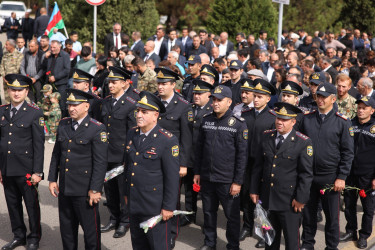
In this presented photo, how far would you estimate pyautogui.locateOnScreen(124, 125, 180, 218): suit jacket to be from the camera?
5.17 m

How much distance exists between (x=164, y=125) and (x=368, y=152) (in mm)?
2694

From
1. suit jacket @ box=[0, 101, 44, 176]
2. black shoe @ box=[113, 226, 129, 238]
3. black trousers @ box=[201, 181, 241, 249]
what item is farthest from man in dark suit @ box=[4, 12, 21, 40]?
black trousers @ box=[201, 181, 241, 249]

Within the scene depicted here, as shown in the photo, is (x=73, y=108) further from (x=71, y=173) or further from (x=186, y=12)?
(x=186, y=12)

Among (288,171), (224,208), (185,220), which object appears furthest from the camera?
(185,220)

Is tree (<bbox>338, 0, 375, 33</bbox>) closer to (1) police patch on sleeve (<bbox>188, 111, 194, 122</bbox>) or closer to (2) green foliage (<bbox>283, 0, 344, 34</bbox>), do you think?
(2) green foliage (<bbox>283, 0, 344, 34</bbox>)

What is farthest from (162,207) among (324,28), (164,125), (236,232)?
(324,28)

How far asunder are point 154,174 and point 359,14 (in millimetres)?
26250

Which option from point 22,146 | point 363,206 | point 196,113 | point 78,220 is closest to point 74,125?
point 22,146

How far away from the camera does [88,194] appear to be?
19.0 feet

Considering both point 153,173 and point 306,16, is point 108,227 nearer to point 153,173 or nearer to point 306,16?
point 153,173

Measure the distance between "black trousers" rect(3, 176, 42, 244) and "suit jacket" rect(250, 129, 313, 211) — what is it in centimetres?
285

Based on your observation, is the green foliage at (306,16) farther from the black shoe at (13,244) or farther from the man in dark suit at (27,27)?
the black shoe at (13,244)

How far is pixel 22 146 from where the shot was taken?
6.37 meters

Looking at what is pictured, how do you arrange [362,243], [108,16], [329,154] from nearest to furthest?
1. [329,154]
2. [362,243]
3. [108,16]
